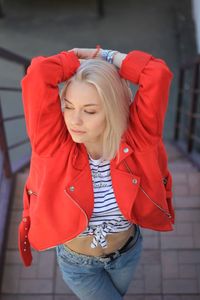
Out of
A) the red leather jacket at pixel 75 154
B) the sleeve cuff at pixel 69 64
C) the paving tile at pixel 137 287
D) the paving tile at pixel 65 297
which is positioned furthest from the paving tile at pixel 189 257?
the sleeve cuff at pixel 69 64

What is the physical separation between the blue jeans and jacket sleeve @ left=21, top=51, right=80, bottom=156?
51cm

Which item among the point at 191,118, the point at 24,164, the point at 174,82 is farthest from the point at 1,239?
the point at 174,82

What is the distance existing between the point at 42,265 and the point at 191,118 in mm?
1985

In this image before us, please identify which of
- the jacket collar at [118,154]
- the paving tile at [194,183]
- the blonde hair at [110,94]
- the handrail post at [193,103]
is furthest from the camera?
the handrail post at [193,103]

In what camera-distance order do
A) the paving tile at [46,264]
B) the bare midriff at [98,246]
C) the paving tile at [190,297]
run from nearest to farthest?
1. the bare midriff at [98,246]
2. the paving tile at [190,297]
3. the paving tile at [46,264]

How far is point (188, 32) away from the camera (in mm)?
6469

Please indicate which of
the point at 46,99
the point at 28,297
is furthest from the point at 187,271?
the point at 46,99

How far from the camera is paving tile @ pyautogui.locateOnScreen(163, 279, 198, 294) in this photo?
2711mm

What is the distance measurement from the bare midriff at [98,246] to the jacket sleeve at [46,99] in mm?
408

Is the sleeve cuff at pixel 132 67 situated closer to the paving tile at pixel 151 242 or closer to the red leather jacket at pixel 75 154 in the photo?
the red leather jacket at pixel 75 154

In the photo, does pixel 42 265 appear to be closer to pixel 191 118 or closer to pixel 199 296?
pixel 199 296

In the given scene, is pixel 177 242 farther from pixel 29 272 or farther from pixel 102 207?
pixel 102 207

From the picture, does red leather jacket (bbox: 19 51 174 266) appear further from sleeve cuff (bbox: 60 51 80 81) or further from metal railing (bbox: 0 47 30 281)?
metal railing (bbox: 0 47 30 281)

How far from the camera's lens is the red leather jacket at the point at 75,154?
163cm
